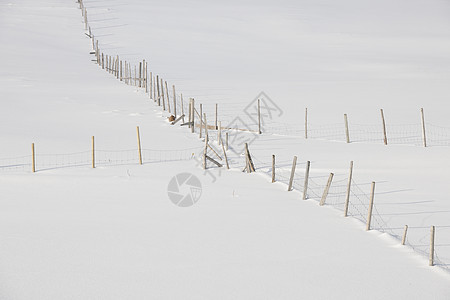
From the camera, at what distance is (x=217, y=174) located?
17.2m

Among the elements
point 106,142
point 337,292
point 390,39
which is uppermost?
point 390,39

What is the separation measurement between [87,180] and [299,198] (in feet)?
16.4

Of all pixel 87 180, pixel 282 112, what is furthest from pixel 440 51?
pixel 87 180

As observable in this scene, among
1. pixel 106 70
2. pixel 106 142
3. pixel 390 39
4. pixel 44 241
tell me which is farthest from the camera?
pixel 390 39

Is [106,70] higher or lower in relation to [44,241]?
higher

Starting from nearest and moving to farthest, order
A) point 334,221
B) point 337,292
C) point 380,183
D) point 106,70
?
point 337,292
point 334,221
point 380,183
point 106,70

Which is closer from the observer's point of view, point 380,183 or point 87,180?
point 87,180

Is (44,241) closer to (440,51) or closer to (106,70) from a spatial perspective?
(106,70)

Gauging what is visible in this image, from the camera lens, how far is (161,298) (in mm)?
8992

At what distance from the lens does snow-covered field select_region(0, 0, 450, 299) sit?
10.0 m

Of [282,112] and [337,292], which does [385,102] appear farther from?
[337,292]

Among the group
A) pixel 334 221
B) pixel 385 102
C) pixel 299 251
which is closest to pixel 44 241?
pixel 299 251

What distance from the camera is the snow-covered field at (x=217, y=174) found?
32.8ft

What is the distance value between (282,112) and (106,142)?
9.41 meters
